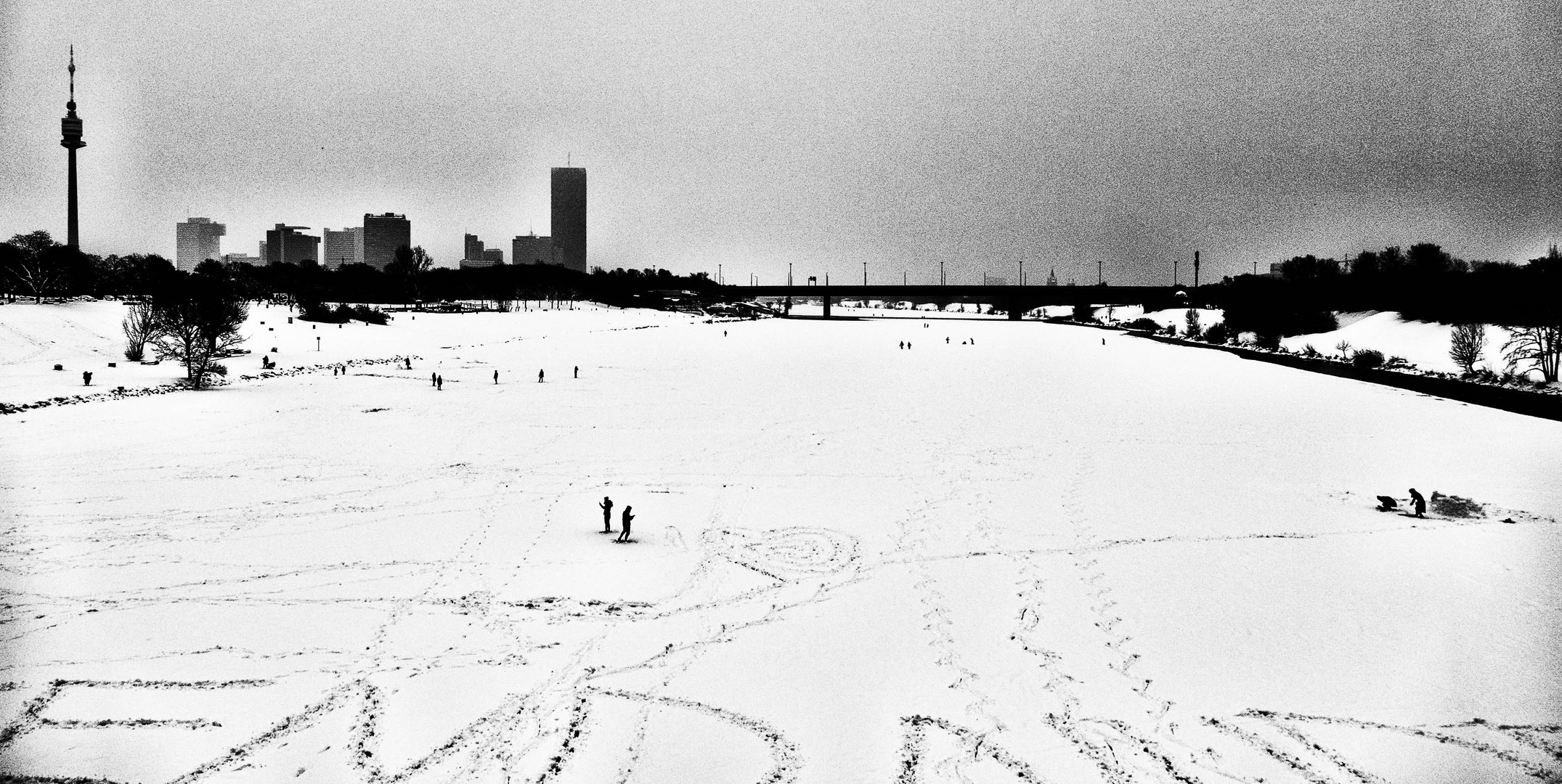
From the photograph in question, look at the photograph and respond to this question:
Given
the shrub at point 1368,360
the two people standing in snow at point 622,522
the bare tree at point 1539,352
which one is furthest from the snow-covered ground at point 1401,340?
the two people standing in snow at point 622,522

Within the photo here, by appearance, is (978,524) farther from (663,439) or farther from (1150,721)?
(663,439)

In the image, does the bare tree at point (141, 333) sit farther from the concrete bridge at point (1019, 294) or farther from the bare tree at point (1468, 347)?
the concrete bridge at point (1019, 294)

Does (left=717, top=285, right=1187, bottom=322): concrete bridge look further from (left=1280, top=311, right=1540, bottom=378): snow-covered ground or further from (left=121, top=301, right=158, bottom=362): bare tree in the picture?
(left=121, top=301, right=158, bottom=362): bare tree

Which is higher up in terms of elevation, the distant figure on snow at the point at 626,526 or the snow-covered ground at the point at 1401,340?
the snow-covered ground at the point at 1401,340

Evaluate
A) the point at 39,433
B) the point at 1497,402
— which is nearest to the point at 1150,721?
the point at 39,433

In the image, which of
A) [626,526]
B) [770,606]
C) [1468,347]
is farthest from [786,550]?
[1468,347]

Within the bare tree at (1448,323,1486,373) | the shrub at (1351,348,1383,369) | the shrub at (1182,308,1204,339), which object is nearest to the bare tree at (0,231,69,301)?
the shrub at (1351,348,1383,369)
